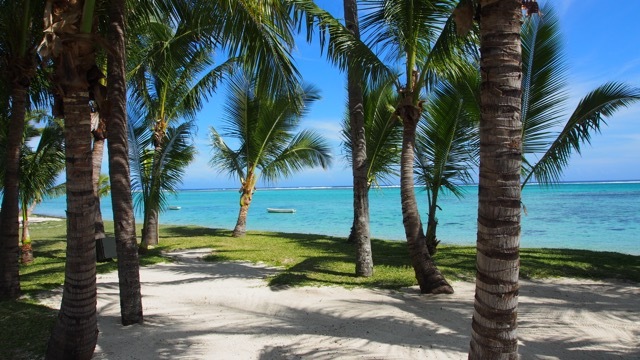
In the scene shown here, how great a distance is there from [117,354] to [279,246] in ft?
24.1

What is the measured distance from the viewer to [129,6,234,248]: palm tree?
7.67 meters

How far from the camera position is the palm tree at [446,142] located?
25.7 feet

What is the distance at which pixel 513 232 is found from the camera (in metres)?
2.03

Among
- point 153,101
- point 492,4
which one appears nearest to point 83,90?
point 492,4

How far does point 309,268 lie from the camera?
7699 millimetres

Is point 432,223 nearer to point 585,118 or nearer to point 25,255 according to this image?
point 585,118

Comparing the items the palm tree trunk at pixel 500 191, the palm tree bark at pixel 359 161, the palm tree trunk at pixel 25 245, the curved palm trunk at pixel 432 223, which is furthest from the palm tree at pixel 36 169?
the palm tree trunk at pixel 500 191

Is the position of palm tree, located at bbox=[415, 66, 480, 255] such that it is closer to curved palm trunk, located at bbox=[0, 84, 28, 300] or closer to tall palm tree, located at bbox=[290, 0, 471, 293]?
tall palm tree, located at bbox=[290, 0, 471, 293]

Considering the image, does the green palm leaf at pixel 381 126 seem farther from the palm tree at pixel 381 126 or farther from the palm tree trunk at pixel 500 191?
the palm tree trunk at pixel 500 191

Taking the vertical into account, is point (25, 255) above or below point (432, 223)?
below

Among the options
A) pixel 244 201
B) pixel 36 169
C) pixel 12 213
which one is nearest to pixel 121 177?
pixel 12 213

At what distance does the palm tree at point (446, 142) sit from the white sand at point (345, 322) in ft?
8.22

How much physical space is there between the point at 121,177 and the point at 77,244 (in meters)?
1.19

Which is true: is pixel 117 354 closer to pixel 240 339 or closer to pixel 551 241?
pixel 240 339
